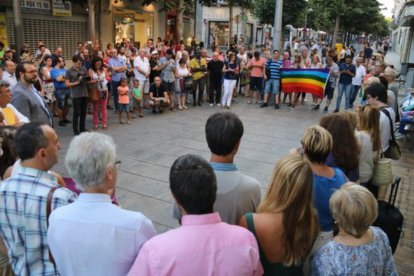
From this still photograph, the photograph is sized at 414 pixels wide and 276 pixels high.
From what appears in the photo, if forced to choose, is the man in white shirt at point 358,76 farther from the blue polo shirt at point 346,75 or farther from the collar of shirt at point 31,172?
the collar of shirt at point 31,172

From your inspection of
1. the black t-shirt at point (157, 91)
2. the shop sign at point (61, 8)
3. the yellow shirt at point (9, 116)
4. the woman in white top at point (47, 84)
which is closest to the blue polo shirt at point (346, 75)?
the black t-shirt at point (157, 91)

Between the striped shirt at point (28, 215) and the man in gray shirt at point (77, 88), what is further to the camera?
the man in gray shirt at point (77, 88)

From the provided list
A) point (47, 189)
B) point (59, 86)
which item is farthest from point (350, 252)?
point (59, 86)

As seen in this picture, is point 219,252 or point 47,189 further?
point 47,189

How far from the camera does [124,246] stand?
6.05ft

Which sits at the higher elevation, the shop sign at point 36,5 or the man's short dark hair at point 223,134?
the shop sign at point 36,5

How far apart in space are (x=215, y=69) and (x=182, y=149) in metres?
4.80

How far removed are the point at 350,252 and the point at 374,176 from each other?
6.40 feet

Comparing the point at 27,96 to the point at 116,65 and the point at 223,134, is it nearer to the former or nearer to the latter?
the point at 223,134

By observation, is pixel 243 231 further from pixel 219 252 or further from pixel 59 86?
pixel 59 86

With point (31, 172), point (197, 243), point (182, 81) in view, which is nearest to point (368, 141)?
point (197, 243)

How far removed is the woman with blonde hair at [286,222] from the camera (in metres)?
2.14

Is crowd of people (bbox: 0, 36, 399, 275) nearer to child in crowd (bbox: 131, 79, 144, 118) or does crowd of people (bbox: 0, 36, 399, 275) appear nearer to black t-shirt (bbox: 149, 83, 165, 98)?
child in crowd (bbox: 131, 79, 144, 118)

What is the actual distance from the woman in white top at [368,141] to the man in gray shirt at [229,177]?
67.2 inches
